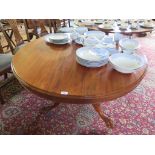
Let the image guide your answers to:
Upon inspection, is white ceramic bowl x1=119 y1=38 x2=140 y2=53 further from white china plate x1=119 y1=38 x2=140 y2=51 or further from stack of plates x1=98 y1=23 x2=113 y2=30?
stack of plates x1=98 y1=23 x2=113 y2=30

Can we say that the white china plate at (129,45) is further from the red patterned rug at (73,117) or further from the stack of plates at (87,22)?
the stack of plates at (87,22)

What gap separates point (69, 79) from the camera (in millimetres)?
998

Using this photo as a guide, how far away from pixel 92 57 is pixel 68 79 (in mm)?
270

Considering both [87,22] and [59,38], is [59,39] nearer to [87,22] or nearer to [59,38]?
[59,38]

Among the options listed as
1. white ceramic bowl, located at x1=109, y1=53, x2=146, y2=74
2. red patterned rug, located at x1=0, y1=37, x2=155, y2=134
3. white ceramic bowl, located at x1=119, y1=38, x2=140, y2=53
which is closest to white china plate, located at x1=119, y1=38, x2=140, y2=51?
white ceramic bowl, located at x1=119, y1=38, x2=140, y2=53

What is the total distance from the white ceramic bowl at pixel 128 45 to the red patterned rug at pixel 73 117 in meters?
0.66

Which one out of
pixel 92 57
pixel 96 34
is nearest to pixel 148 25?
→ pixel 96 34

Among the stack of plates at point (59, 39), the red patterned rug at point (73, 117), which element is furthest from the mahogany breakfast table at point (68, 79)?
the red patterned rug at point (73, 117)

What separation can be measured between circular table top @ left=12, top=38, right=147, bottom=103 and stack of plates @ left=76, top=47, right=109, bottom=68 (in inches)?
1.2

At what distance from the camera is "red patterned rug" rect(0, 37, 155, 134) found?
152 cm

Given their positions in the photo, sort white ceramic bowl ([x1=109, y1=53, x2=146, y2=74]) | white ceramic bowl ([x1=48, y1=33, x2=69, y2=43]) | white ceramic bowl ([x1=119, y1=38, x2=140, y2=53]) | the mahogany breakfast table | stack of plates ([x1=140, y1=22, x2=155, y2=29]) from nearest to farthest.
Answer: the mahogany breakfast table → white ceramic bowl ([x1=109, y1=53, x2=146, y2=74]) → white ceramic bowl ([x1=119, y1=38, x2=140, y2=53]) → white ceramic bowl ([x1=48, y1=33, x2=69, y2=43]) → stack of plates ([x1=140, y1=22, x2=155, y2=29])

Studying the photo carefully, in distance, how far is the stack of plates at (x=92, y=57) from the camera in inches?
43.1
